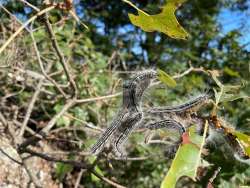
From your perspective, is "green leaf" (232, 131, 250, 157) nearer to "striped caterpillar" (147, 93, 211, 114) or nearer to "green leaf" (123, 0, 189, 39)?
"striped caterpillar" (147, 93, 211, 114)

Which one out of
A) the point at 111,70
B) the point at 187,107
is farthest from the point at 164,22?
the point at 111,70

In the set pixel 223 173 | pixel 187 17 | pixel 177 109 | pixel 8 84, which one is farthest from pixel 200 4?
pixel 177 109

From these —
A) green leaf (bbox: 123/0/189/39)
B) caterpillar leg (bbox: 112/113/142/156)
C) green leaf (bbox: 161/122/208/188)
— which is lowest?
green leaf (bbox: 161/122/208/188)

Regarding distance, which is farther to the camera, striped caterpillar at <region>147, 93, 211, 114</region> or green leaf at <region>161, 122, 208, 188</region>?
striped caterpillar at <region>147, 93, 211, 114</region>

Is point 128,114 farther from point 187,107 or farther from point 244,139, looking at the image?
point 244,139

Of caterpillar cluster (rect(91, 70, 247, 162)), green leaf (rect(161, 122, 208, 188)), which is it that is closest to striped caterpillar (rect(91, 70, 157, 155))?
caterpillar cluster (rect(91, 70, 247, 162))

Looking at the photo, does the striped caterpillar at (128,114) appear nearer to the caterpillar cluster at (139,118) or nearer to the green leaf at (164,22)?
the caterpillar cluster at (139,118)

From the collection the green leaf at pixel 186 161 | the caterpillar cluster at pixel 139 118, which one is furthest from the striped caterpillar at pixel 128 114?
the green leaf at pixel 186 161

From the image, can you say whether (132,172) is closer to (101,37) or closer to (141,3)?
(101,37)

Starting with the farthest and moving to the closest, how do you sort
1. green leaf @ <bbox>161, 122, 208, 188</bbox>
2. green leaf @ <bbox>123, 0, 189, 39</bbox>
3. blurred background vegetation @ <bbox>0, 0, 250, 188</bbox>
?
1. blurred background vegetation @ <bbox>0, 0, 250, 188</bbox>
2. green leaf @ <bbox>123, 0, 189, 39</bbox>
3. green leaf @ <bbox>161, 122, 208, 188</bbox>
